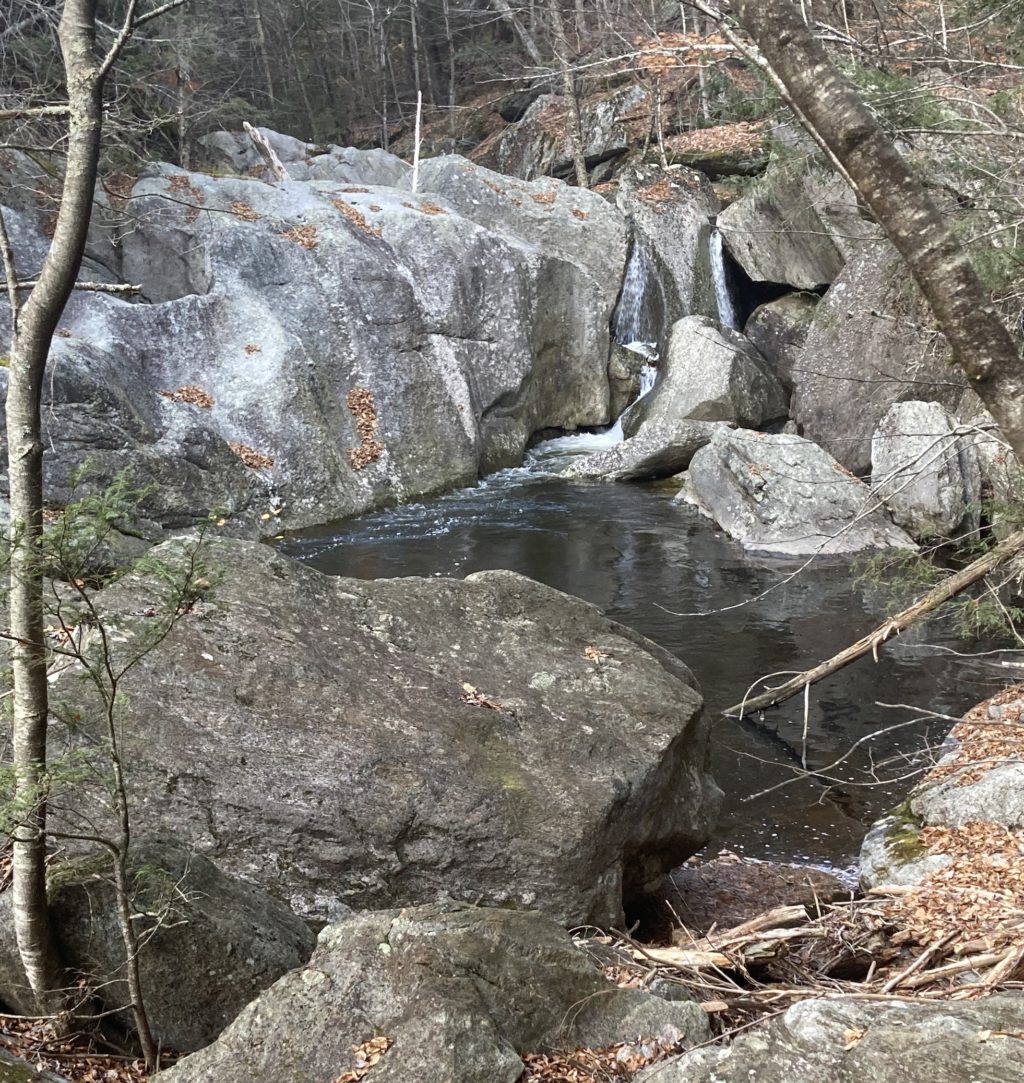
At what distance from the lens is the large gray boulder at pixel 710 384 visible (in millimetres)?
19438

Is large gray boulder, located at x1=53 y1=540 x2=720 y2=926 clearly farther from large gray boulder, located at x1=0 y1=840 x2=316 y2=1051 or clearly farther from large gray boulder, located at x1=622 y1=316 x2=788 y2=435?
→ large gray boulder, located at x1=622 y1=316 x2=788 y2=435

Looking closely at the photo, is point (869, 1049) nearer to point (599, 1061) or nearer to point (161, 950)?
point (599, 1061)

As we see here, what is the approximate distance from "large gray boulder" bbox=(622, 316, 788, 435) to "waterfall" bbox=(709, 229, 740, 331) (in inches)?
83.9

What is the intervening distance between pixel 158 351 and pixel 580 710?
44.0 ft

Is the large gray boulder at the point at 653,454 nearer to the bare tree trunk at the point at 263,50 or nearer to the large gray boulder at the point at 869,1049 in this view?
the large gray boulder at the point at 869,1049

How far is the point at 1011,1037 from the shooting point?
2445 mm

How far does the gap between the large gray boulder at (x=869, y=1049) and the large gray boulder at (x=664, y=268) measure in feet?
68.2

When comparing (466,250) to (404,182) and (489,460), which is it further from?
(404,182)

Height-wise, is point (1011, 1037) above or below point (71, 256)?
below

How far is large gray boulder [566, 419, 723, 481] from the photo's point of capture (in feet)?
60.1

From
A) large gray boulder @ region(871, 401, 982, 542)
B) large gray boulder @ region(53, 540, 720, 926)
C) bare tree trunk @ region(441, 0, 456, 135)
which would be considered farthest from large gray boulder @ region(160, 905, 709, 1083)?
bare tree trunk @ region(441, 0, 456, 135)

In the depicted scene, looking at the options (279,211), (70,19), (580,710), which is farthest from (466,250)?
(70,19)

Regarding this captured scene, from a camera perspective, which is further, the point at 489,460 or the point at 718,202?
the point at 718,202

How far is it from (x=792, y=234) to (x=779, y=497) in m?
8.46
